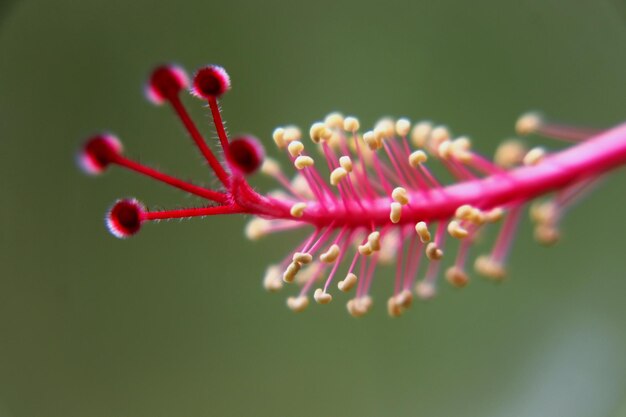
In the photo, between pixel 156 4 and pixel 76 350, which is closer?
pixel 76 350

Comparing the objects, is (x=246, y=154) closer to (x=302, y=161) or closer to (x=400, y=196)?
(x=302, y=161)

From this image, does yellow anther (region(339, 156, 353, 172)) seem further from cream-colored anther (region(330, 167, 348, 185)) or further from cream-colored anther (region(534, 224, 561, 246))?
cream-colored anther (region(534, 224, 561, 246))

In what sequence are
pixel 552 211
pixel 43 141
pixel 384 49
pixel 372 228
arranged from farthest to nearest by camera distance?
pixel 384 49
pixel 43 141
pixel 552 211
pixel 372 228

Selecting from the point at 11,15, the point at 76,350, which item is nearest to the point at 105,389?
the point at 76,350

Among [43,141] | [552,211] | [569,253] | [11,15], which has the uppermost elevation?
[11,15]

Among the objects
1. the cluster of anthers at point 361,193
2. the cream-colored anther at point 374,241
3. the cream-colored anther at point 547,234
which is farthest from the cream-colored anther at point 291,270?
the cream-colored anther at point 547,234

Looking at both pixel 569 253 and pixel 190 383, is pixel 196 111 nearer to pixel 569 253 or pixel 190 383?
pixel 190 383

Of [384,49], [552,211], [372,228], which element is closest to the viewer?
[372,228]
